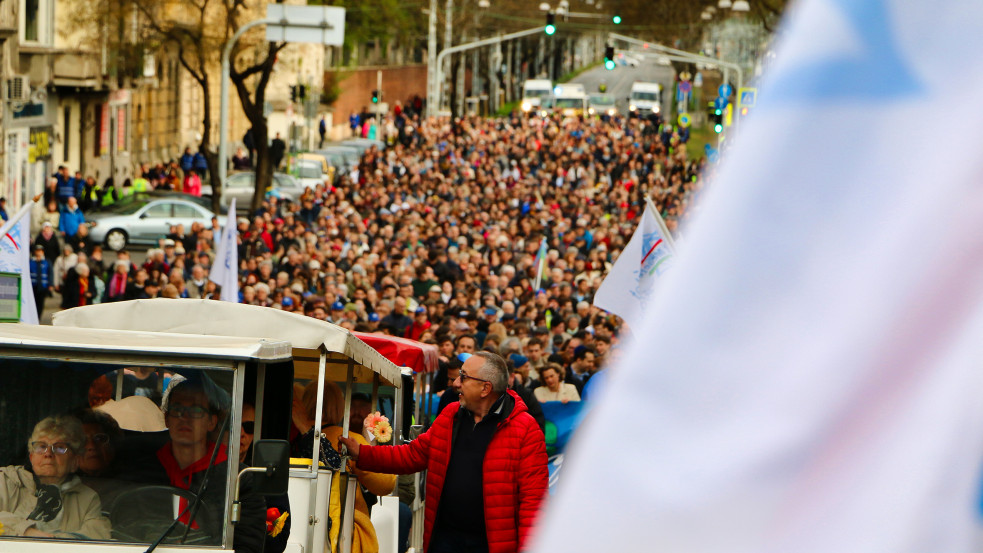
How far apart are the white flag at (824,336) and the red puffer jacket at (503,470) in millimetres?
5196

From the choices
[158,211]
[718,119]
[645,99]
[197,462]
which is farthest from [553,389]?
[645,99]

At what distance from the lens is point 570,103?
8631 centimetres

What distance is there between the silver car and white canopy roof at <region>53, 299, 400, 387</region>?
29757mm

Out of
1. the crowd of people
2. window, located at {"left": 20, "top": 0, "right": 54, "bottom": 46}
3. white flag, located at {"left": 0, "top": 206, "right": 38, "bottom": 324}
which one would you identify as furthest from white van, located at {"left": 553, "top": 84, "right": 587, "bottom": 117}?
white flag, located at {"left": 0, "top": 206, "right": 38, "bottom": 324}

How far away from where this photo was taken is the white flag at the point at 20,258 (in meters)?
11.5

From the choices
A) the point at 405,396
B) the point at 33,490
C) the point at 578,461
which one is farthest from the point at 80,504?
the point at 578,461

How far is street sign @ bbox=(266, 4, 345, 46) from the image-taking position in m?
33.1

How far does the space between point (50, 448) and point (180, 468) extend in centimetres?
52

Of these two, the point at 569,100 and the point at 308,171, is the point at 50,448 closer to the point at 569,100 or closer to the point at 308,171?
the point at 308,171

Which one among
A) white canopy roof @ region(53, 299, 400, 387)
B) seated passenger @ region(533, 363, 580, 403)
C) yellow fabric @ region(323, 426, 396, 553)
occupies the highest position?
white canopy roof @ region(53, 299, 400, 387)

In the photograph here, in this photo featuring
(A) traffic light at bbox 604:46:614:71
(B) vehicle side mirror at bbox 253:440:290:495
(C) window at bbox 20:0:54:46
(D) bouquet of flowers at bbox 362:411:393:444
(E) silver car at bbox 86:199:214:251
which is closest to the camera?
(B) vehicle side mirror at bbox 253:440:290:495

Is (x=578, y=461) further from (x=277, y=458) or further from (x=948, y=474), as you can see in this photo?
(x=277, y=458)

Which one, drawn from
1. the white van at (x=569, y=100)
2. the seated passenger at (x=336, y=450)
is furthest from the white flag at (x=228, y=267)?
the white van at (x=569, y=100)

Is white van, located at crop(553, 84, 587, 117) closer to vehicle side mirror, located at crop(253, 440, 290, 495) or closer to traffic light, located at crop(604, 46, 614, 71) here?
traffic light, located at crop(604, 46, 614, 71)
